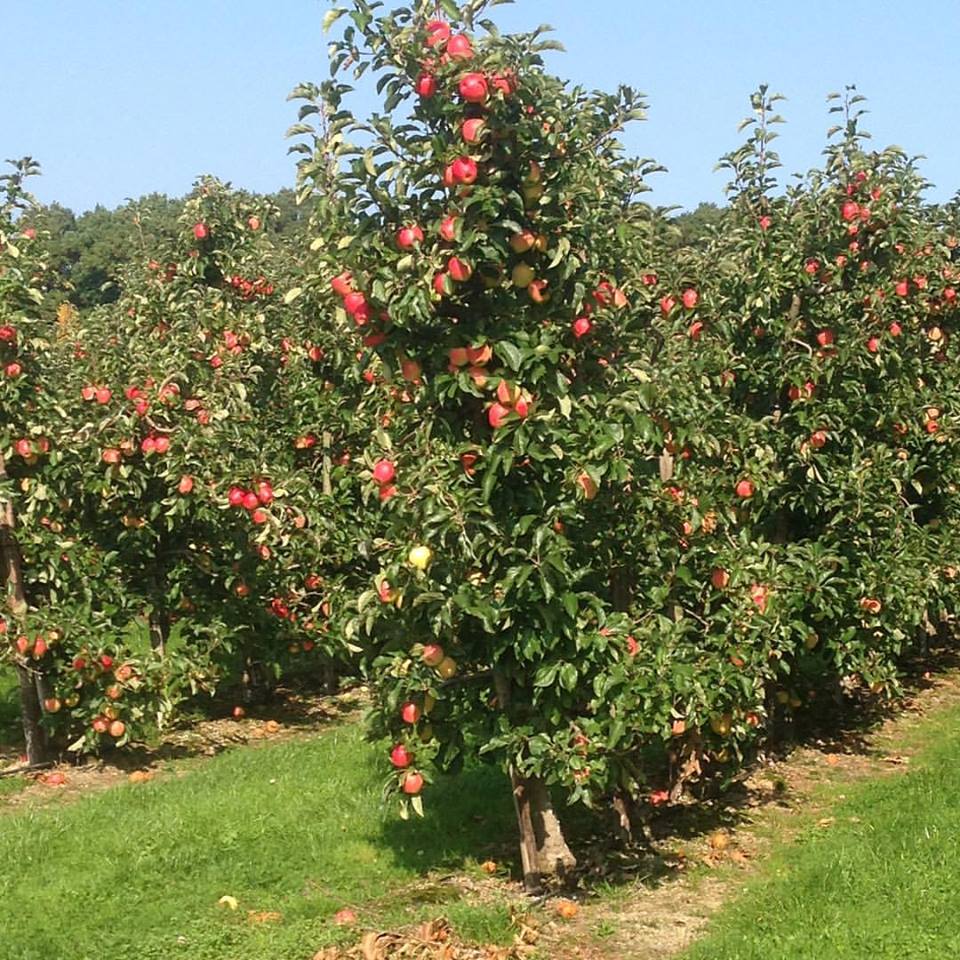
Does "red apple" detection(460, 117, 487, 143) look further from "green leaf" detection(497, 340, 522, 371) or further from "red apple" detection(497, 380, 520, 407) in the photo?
"red apple" detection(497, 380, 520, 407)

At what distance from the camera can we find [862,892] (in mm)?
5465

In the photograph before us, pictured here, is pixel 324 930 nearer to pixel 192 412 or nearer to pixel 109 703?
pixel 109 703

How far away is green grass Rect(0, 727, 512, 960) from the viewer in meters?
5.29

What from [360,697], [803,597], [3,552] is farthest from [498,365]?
[360,697]

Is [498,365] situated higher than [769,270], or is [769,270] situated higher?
[769,270]

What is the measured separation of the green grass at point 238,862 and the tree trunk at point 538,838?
319 millimetres

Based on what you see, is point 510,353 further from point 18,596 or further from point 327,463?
point 327,463

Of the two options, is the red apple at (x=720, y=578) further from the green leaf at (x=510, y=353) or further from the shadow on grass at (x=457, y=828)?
the green leaf at (x=510, y=353)

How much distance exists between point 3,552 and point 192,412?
1674 mm

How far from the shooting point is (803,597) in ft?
24.7

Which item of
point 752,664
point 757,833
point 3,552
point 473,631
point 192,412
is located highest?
point 192,412

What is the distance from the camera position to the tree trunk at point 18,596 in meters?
8.01

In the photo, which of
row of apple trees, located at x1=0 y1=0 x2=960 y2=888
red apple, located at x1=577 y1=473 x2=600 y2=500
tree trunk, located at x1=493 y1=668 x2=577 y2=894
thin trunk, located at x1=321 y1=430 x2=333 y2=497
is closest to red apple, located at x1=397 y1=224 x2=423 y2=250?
row of apple trees, located at x1=0 y1=0 x2=960 y2=888

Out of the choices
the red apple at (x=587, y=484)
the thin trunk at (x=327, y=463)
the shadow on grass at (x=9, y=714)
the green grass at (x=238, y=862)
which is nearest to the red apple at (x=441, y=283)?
the red apple at (x=587, y=484)
